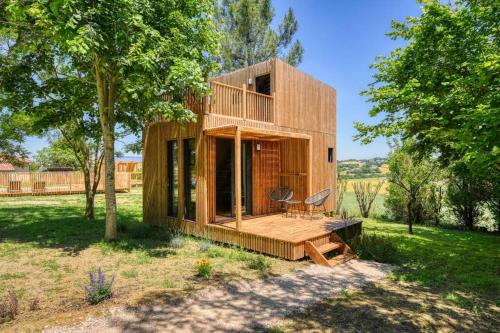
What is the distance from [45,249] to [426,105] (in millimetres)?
9864

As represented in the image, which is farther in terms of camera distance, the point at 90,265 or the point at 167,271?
the point at 90,265

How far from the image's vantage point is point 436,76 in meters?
8.05

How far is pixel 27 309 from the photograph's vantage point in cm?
393

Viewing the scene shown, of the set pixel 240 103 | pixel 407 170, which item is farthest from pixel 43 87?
pixel 407 170

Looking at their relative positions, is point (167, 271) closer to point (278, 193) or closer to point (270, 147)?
Result: point (278, 193)

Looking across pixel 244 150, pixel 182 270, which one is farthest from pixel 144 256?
pixel 244 150

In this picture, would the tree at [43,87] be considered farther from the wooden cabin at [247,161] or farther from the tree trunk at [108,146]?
the wooden cabin at [247,161]

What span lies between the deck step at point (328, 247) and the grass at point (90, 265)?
651 millimetres

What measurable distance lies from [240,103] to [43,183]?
17654mm

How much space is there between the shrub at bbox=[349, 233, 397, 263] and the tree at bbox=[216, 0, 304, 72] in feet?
53.4

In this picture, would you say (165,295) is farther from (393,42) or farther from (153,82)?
(393,42)

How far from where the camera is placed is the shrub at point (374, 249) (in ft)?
21.9

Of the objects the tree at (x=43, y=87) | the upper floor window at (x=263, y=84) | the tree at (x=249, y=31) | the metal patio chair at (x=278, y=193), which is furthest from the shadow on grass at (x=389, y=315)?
the tree at (x=249, y=31)

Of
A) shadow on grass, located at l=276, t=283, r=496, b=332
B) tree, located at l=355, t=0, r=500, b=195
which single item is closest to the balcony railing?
tree, located at l=355, t=0, r=500, b=195
